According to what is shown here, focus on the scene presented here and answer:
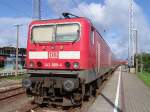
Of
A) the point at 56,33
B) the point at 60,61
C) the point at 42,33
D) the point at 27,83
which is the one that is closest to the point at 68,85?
the point at 60,61

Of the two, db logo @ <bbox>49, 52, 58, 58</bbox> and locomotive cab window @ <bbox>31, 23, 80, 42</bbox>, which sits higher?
locomotive cab window @ <bbox>31, 23, 80, 42</bbox>

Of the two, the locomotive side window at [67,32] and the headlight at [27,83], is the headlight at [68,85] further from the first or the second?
the locomotive side window at [67,32]

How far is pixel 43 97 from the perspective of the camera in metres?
11.8

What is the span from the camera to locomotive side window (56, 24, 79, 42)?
1180cm

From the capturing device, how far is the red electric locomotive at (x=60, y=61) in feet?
37.6

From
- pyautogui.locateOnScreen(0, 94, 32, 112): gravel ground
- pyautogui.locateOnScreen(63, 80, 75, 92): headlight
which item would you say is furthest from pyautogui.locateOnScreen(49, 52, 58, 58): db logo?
pyautogui.locateOnScreen(0, 94, 32, 112): gravel ground

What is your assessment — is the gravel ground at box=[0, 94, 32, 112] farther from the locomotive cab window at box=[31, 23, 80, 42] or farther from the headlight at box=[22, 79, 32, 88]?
the locomotive cab window at box=[31, 23, 80, 42]

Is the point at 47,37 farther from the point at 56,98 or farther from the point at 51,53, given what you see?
the point at 56,98

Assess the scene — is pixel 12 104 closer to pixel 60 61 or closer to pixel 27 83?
pixel 27 83

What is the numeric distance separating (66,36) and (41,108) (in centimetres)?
274

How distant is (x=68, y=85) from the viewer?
36.5 feet

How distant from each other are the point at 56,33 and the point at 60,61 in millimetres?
1093

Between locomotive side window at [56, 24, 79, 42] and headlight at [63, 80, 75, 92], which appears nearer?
headlight at [63, 80, 75, 92]

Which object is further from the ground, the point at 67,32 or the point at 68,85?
the point at 67,32
